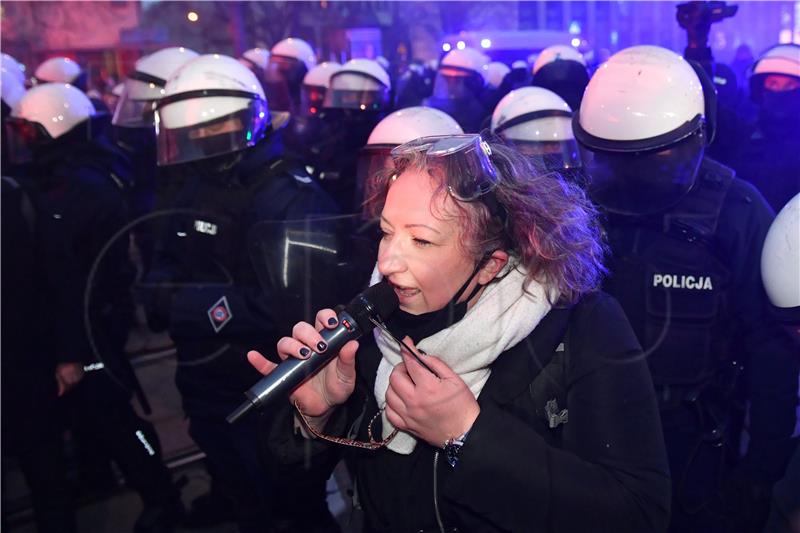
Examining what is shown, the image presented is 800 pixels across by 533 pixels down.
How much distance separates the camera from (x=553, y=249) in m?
1.55

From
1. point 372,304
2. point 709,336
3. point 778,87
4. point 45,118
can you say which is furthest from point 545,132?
point 45,118

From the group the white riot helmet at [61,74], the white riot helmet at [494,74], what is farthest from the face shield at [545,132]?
the white riot helmet at [61,74]

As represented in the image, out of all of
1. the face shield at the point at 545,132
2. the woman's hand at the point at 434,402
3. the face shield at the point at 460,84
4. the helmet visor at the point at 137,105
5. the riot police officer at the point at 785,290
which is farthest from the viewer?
the face shield at the point at 460,84

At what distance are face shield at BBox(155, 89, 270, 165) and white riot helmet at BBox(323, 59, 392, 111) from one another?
2.13 metres

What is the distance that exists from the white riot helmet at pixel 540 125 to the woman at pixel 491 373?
2.01 metres

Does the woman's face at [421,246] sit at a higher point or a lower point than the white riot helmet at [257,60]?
lower

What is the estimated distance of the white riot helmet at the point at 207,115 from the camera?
323cm

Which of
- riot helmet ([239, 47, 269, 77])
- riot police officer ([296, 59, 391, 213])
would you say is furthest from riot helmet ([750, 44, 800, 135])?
riot helmet ([239, 47, 269, 77])

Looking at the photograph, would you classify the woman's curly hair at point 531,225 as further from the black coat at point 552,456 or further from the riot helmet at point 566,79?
the riot helmet at point 566,79

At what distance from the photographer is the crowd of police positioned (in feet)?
7.64

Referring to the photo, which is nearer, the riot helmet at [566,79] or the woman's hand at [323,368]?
the woman's hand at [323,368]

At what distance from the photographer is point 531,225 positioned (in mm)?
1563

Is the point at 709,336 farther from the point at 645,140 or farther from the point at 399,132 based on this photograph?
the point at 399,132

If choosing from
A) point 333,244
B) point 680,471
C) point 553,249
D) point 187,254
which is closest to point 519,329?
point 553,249
